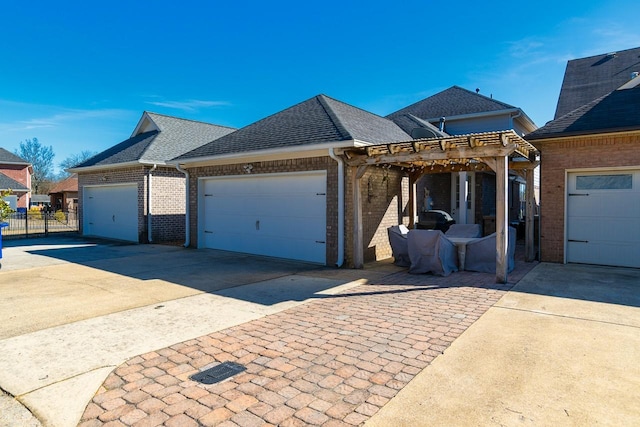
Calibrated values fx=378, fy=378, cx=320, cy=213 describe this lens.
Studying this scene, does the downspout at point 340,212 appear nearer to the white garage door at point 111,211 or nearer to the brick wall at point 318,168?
the brick wall at point 318,168

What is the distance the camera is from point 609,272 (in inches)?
328

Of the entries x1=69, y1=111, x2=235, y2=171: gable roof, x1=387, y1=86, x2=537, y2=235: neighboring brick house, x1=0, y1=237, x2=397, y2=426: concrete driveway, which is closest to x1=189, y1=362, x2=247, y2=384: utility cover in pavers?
x1=0, y1=237, x2=397, y2=426: concrete driveway

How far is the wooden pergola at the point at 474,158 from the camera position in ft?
23.6

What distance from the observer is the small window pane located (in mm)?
8828

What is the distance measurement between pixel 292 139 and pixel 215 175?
3618 mm

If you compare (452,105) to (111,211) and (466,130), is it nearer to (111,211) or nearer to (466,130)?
(466,130)

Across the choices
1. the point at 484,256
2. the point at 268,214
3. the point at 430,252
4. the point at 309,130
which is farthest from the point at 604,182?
the point at 268,214

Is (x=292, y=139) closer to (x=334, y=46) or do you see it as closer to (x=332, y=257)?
(x=332, y=257)

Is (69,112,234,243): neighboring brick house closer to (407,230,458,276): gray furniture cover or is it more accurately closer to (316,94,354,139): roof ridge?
(316,94,354,139): roof ridge

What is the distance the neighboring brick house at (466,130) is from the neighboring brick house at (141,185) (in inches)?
378

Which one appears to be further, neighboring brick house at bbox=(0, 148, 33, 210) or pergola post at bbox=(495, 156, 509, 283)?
neighboring brick house at bbox=(0, 148, 33, 210)

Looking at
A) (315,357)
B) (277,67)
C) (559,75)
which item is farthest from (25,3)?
(559,75)

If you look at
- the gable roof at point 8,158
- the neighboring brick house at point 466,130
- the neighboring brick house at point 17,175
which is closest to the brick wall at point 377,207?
the neighboring brick house at point 466,130

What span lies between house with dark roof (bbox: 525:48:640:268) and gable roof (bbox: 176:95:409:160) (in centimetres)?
422
